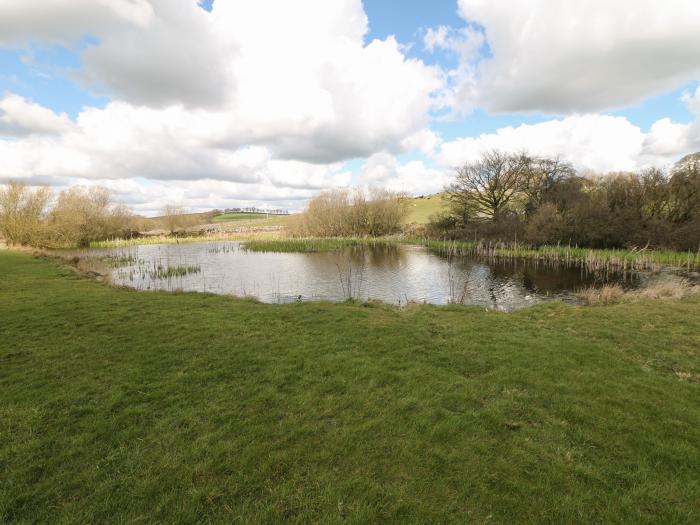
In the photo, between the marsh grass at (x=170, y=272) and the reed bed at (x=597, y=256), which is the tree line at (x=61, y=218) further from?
the reed bed at (x=597, y=256)

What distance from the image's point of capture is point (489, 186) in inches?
1801

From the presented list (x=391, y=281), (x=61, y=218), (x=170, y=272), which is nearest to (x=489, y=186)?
(x=391, y=281)

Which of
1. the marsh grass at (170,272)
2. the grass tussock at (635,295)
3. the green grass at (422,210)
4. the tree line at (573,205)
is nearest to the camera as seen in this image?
the grass tussock at (635,295)

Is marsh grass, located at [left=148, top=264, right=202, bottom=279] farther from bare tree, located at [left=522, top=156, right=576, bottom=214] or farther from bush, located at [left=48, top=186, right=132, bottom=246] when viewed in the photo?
bare tree, located at [left=522, top=156, right=576, bottom=214]

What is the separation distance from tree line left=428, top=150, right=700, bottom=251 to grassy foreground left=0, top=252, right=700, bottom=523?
99.0 ft

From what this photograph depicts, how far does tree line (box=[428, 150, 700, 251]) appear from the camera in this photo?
32281 mm

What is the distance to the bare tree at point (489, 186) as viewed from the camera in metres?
43.8

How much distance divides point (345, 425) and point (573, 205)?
135ft

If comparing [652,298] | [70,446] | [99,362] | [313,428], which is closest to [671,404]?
[313,428]

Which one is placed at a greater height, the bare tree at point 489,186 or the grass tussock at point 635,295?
the bare tree at point 489,186

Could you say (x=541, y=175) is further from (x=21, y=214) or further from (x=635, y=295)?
(x=21, y=214)

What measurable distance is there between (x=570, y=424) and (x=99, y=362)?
847 centimetres

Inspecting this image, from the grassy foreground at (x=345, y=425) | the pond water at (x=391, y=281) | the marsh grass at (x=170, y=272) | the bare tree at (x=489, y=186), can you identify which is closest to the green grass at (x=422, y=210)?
the bare tree at (x=489, y=186)

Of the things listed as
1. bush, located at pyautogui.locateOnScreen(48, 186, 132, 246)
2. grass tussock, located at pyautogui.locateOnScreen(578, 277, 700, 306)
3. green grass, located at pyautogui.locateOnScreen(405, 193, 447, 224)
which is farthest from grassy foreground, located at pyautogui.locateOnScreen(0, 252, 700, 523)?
green grass, located at pyautogui.locateOnScreen(405, 193, 447, 224)
